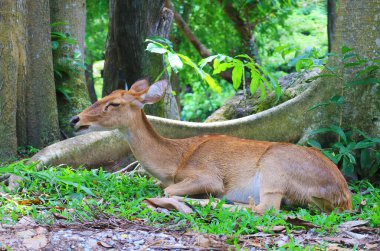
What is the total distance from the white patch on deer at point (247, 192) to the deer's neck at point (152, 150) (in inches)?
26.5

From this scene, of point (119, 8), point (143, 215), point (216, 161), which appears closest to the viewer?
point (143, 215)

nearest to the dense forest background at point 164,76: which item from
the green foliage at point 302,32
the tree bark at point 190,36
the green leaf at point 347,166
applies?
the green leaf at point 347,166

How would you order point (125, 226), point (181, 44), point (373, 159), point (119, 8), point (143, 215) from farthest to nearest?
point (181, 44)
point (119, 8)
point (373, 159)
point (143, 215)
point (125, 226)

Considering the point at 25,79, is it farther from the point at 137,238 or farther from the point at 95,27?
the point at 95,27

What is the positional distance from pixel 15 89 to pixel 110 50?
92.7 inches

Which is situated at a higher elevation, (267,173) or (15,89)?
(15,89)

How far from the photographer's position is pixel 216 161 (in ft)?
23.3

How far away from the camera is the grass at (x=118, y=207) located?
555cm

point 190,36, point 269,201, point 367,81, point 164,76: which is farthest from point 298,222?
point 190,36

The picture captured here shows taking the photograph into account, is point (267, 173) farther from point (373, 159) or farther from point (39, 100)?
point (39, 100)

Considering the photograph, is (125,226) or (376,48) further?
(376,48)

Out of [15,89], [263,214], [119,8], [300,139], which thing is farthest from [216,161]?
[119,8]

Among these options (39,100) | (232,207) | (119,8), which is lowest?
(232,207)

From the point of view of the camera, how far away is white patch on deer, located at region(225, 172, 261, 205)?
678cm
